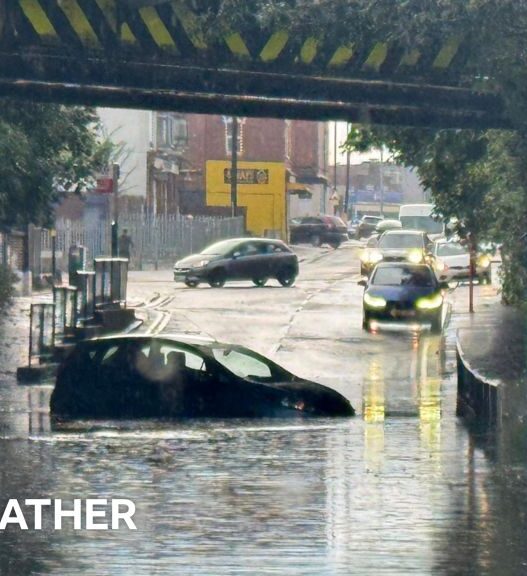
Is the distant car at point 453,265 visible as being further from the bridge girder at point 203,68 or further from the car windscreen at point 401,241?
the bridge girder at point 203,68

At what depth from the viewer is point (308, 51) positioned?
67.9 ft

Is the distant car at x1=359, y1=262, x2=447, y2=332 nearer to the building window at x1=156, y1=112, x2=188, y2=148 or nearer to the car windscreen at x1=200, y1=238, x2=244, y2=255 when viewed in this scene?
the car windscreen at x1=200, y1=238, x2=244, y2=255

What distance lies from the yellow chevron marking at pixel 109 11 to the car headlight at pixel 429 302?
1921 centimetres

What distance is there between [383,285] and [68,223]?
22.1m

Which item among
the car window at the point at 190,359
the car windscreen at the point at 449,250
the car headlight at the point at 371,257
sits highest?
the car windscreen at the point at 449,250

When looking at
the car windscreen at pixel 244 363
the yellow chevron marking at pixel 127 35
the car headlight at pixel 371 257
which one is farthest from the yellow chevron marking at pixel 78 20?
the car headlight at pixel 371 257

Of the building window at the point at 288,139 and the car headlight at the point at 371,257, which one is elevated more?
the building window at the point at 288,139

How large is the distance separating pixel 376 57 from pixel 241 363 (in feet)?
14.1

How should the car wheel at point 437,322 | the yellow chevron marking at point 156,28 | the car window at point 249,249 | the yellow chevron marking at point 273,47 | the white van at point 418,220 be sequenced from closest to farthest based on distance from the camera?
the yellow chevron marking at point 156,28 < the yellow chevron marking at point 273,47 < the car wheel at point 437,322 < the car window at point 249,249 < the white van at point 418,220

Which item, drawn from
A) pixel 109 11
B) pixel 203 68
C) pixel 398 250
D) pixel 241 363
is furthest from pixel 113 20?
pixel 398 250

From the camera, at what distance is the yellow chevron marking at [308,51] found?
20547 mm

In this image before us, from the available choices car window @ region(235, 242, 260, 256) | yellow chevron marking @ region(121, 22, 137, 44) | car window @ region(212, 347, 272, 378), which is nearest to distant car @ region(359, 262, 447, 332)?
car window @ region(235, 242, 260, 256)

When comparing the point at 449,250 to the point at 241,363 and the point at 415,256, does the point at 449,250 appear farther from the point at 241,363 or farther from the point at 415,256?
the point at 241,363

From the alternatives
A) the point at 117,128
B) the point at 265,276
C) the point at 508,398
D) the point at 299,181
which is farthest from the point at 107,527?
the point at 299,181
